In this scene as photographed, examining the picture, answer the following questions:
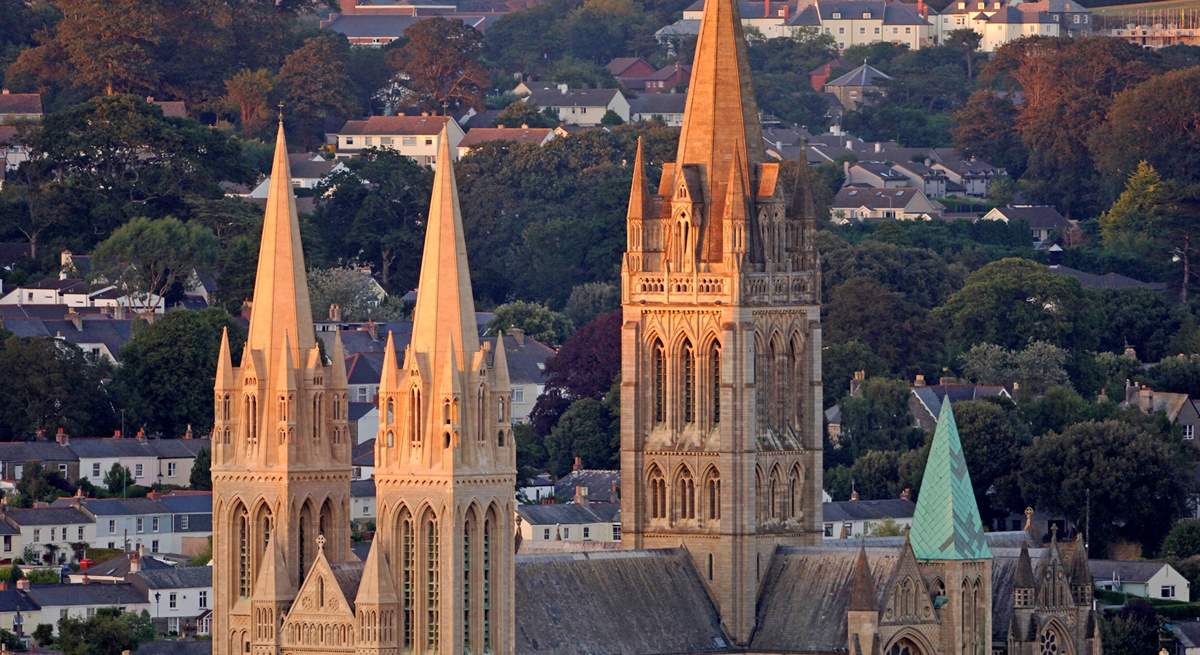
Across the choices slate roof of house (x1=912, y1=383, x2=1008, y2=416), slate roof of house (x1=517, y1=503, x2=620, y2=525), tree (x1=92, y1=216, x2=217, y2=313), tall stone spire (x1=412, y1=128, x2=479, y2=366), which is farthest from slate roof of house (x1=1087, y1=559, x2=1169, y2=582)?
tall stone spire (x1=412, y1=128, x2=479, y2=366)

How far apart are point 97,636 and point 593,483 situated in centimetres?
3436

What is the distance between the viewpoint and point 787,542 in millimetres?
120062

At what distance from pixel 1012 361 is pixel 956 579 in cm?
8094

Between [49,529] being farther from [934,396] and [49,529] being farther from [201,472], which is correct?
[934,396]

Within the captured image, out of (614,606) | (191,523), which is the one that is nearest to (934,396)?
(191,523)

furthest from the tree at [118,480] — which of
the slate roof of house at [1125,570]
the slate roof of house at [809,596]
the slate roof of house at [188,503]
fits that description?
the slate roof of house at [809,596]

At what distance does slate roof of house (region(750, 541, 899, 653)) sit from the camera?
11706 cm

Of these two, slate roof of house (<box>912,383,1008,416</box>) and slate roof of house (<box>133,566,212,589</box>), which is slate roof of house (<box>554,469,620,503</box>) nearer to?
slate roof of house (<box>912,383,1008,416</box>)

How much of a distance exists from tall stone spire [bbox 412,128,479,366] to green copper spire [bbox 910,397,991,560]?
13.0m

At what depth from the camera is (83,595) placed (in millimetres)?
150750

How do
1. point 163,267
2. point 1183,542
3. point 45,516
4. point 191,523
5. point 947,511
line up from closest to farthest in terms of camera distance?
point 947,511
point 45,516
point 191,523
point 1183,542
point 163,267

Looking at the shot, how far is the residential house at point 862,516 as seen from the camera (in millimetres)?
163625

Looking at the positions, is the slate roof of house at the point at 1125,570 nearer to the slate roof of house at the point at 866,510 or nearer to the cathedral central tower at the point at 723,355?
the slate roof of house at the point at 866,510

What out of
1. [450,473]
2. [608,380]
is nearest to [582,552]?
[450,473]
